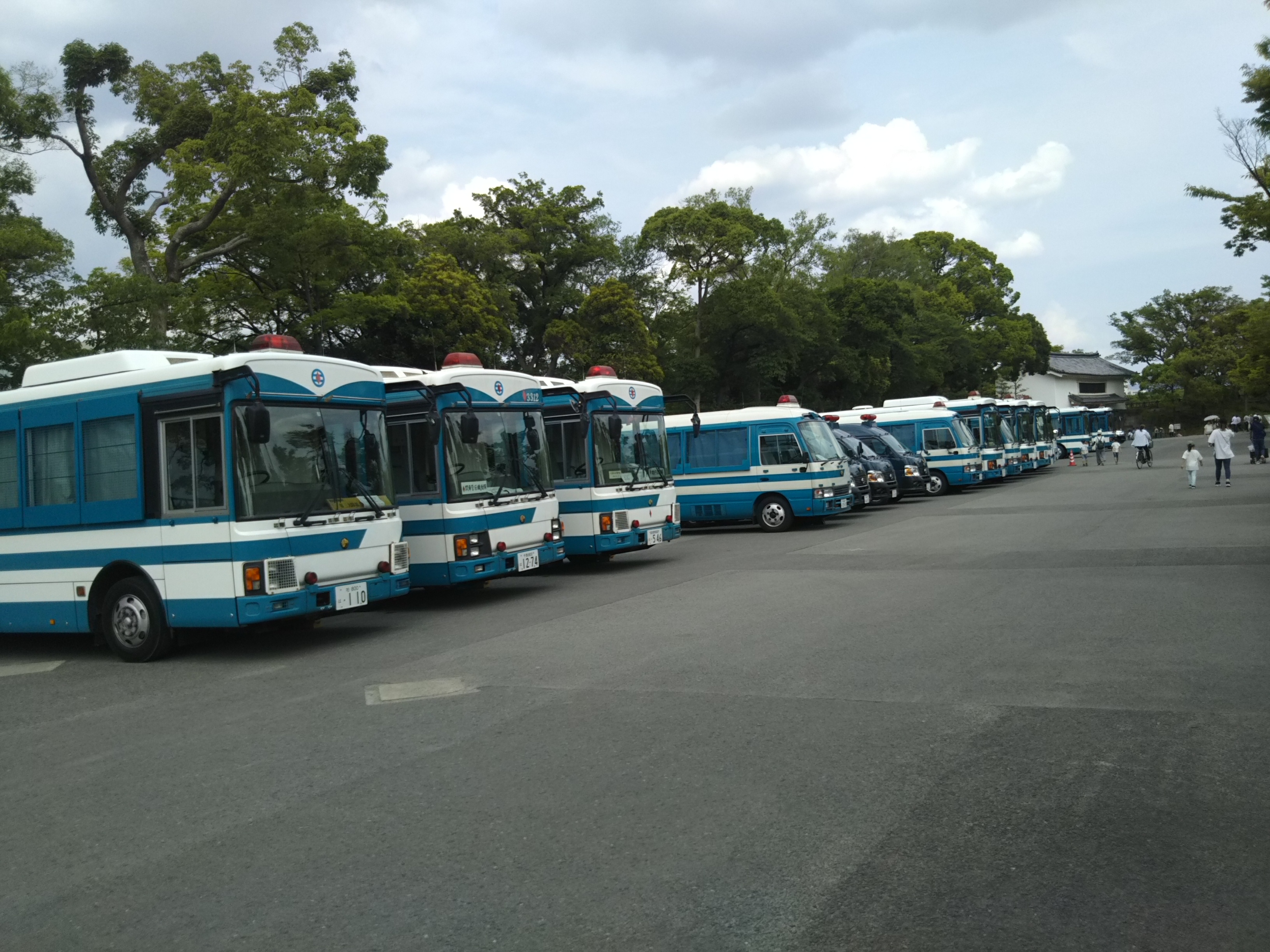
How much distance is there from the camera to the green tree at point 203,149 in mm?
24609

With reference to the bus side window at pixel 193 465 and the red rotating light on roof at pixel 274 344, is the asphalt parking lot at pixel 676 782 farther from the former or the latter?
the red rotating light on roof at pixel 274 344

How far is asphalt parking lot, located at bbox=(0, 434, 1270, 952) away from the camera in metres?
4.04

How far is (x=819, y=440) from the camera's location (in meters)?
23.2

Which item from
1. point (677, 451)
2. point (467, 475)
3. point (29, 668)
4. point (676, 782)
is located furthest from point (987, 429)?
point (676, 782)

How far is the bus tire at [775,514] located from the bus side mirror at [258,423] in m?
14.4

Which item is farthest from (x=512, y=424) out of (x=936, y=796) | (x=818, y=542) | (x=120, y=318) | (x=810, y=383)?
(x=810, y=383)

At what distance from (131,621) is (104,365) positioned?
2773 mm

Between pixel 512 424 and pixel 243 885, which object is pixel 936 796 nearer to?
pixel 243 885

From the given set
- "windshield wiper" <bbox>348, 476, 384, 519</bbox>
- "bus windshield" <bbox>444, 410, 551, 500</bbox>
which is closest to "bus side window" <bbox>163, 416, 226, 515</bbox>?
"windshield wiper" <bbox>348, 476, 384, 519</bbox>

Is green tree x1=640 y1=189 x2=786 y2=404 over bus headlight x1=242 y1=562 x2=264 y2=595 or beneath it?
over

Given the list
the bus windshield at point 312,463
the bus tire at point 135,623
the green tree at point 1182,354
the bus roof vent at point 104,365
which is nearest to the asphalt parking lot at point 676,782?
the bus tire at point 135,623

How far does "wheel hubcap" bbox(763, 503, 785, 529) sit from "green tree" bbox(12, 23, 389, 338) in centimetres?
1347

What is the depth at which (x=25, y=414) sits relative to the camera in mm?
11586

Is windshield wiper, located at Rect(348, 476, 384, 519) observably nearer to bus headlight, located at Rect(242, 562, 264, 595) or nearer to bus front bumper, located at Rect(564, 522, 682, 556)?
bus headlight, located at Rect(242, 562, 264, 595)
